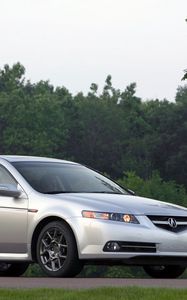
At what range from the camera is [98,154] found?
144 meters

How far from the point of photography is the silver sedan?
14.1 m

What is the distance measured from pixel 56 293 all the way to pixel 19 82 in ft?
450

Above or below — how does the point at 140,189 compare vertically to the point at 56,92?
below

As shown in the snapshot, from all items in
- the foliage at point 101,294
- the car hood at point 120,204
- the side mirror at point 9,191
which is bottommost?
the foliage at point 101,294

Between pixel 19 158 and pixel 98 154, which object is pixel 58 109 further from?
pixel 19 158

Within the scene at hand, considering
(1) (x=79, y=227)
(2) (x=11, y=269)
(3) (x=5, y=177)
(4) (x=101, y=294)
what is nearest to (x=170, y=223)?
(1) (x=79, y=227)

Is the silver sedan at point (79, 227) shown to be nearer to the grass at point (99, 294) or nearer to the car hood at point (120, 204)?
the car hood at point (120, 204)

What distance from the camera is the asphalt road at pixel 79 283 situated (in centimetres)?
1224

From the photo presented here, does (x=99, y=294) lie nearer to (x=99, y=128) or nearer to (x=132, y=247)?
(x=132, y=247)

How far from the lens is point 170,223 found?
14.3 metres

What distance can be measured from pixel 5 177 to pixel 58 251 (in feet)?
5.07

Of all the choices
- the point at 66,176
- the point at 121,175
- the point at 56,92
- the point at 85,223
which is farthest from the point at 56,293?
the point at 56,92

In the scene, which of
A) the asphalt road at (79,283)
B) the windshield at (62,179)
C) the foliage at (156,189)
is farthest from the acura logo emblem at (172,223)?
the foliage at (156,189)

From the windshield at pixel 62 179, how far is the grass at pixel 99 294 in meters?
3.56
